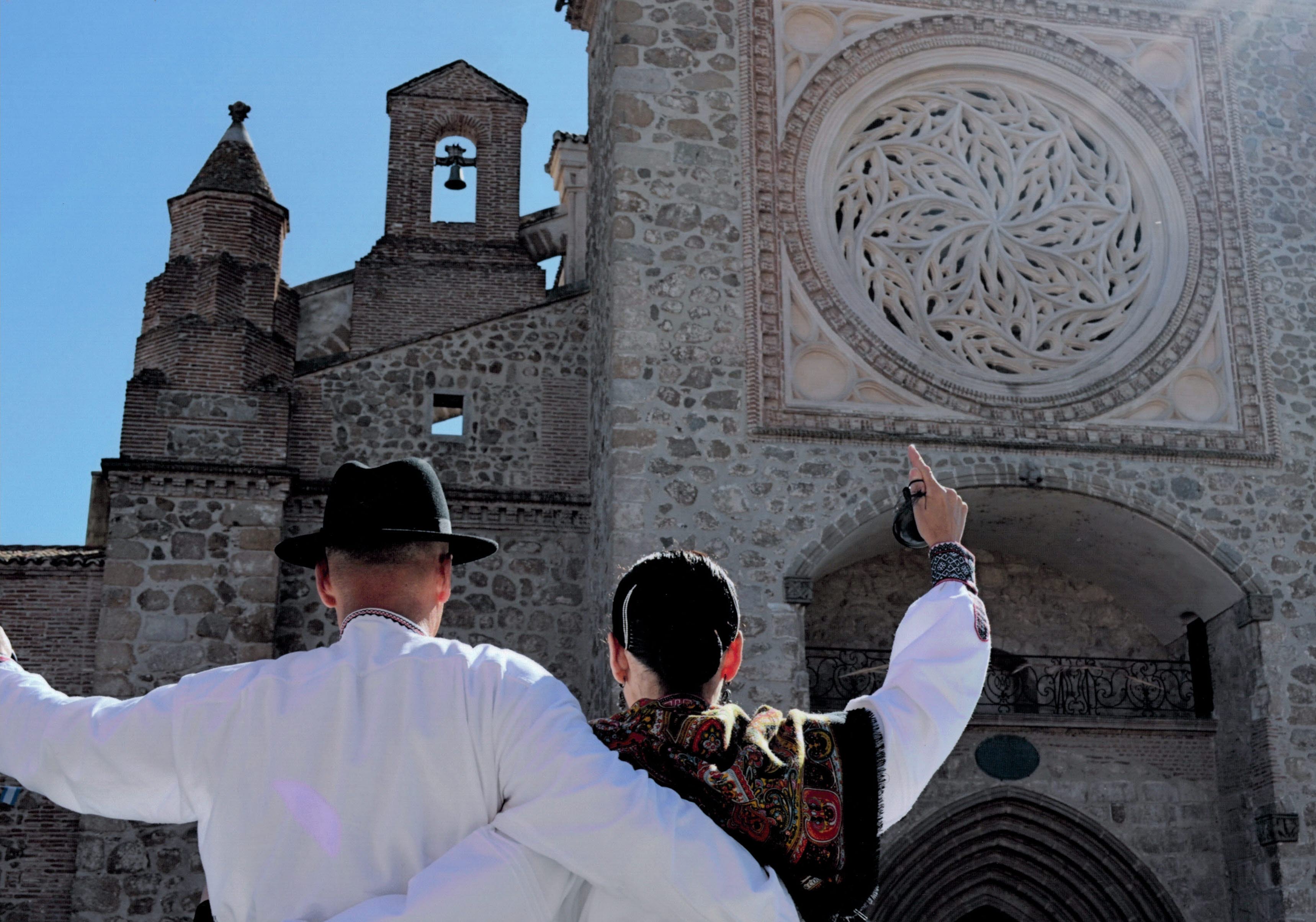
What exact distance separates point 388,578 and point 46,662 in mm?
8700

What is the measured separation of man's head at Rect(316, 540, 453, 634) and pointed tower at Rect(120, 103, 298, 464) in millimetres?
8516

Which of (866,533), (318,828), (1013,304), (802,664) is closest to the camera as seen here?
(318,828)

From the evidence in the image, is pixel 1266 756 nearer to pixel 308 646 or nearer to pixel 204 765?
pixel 308 646

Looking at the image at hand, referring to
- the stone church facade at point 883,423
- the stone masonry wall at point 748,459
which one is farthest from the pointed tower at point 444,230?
the stone masonry wall at point 748,459

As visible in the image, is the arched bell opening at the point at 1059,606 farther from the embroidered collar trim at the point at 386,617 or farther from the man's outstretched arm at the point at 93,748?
the man's outstretched arm at the point at 93,748

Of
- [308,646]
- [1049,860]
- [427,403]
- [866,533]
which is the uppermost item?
[427,403]

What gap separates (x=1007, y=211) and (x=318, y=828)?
10.2m

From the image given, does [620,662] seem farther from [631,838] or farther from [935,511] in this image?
[935,511]

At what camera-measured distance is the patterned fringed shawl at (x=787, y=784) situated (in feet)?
7.43

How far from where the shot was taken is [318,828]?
2.23 meters

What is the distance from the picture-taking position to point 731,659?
2.52 metres

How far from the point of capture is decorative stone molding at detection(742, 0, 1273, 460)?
10758mm

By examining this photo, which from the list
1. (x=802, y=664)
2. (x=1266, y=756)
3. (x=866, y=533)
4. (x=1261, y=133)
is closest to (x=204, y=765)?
(x=802, y=664)

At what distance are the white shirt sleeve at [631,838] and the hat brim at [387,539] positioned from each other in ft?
1.66
